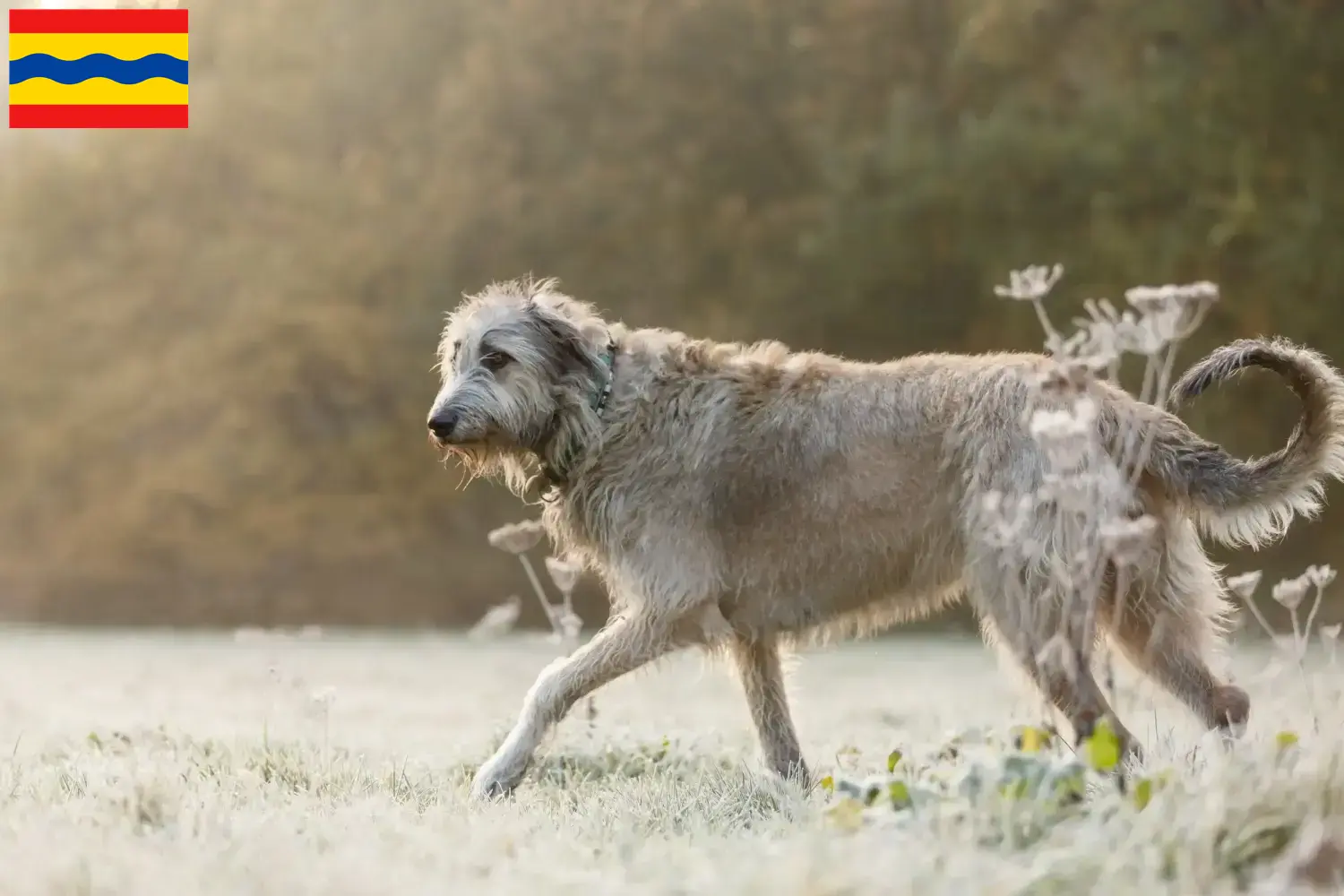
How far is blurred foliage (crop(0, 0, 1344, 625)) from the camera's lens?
30.9ft

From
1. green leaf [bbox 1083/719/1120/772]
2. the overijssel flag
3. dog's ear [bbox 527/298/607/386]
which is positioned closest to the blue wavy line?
the overijssel flag

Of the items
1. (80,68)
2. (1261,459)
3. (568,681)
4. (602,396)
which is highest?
(80,68)

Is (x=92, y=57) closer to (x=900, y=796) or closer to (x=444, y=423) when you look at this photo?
(x=444, y=423)

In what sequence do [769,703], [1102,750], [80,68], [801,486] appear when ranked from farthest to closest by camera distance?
→ [80,68]
[769,703]
[801,486]
[1102,750]

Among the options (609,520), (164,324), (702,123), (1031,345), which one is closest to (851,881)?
(609,520)

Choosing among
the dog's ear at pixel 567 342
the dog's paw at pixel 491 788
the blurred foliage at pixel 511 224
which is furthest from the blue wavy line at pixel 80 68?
the dog's paw at pixel 491 788

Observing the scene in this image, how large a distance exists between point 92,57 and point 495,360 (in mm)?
5218

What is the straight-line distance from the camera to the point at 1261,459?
3.30 meters

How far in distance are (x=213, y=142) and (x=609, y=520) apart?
8.55 meters

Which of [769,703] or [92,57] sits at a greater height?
[92,57]

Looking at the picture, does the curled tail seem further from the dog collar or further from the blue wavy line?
the blue wavy line

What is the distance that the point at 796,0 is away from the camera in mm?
10148

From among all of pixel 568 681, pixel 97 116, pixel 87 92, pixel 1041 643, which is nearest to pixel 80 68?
pixel 87 92

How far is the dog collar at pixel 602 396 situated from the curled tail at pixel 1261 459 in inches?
56.6
